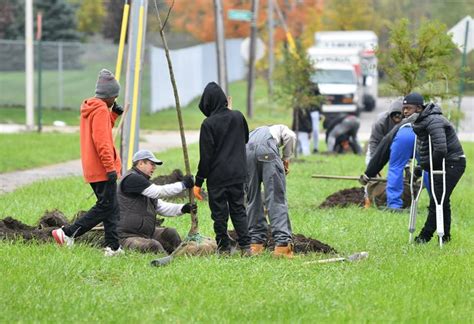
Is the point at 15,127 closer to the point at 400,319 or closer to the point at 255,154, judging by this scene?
the point at 255,154

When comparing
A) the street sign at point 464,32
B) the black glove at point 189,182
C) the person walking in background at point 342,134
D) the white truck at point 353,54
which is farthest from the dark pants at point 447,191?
the white truck at point 353,54

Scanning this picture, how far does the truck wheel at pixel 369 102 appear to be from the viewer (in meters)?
50.1

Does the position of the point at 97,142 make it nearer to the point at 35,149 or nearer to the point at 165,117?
the point at 35,149

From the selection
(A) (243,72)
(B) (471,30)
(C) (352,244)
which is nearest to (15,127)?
(B) (471,30)

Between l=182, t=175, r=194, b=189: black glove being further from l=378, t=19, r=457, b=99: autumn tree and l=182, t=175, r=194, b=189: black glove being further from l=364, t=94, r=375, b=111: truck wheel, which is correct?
l=364, t=94, r=375, b=111: truck wheel

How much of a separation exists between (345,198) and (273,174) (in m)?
5.44

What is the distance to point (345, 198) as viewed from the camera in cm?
1631

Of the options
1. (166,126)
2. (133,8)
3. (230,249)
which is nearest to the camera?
(230,249)

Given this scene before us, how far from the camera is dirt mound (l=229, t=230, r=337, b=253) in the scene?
449 inches

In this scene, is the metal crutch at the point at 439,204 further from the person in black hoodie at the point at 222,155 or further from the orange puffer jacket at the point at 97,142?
the orange puffer jacket at the point at 97,142

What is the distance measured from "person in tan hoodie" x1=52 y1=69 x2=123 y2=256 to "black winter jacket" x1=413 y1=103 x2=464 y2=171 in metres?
3.24

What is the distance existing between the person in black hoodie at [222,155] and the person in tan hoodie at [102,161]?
817mm

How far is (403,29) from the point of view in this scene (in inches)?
680

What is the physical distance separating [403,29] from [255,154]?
6902mm
